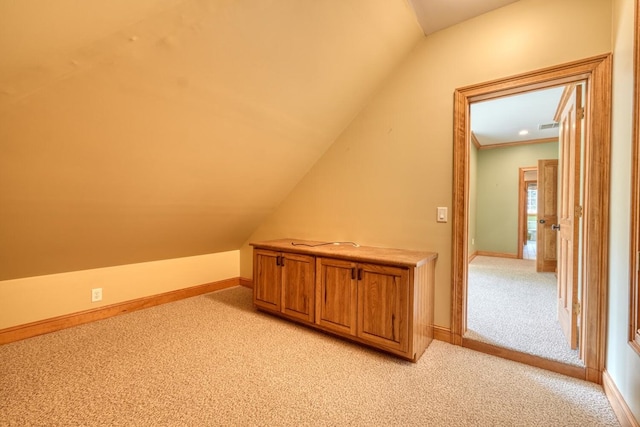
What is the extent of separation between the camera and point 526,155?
5.92 metres

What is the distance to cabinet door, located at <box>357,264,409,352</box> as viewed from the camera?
1912 millimetres

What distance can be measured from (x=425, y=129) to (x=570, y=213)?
4.21ft

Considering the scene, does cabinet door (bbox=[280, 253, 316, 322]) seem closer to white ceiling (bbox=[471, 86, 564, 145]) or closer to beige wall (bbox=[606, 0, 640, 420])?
beige wall (bbox=[606, 0, 640, 420])

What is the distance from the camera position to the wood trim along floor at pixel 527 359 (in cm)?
179

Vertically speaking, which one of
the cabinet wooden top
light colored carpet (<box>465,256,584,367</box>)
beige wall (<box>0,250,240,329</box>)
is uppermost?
the cabinet wooden top

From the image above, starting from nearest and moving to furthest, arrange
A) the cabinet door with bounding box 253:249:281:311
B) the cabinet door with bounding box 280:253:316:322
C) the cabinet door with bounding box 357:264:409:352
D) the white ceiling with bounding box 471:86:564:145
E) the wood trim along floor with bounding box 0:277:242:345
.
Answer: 1. the cabinet door with bounding box 357:264:409:352
2. the wood trim along floor with bounding box 0:277:242:345
3. the cabinet door with bounding box 280:253:316:322
4. the cabinet door with bounding box 253:249:281:311
5. the white ceiling with bounding box 471:86:564:145

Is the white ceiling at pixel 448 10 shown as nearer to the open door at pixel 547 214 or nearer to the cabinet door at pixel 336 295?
the cabinet door at pixel 336 295

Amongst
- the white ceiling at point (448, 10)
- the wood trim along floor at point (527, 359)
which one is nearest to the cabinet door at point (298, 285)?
the wood trim along floor at point (527, 359)

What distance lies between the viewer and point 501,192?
20.1 ft

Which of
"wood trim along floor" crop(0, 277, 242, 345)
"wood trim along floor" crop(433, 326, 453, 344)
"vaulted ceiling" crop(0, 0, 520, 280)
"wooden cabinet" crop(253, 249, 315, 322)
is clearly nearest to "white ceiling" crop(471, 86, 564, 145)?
"vaulted ceiling" crop(0, 0, 520, 280)

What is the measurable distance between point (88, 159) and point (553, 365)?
3.30 meters

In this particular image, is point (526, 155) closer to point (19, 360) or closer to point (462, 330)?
point (462, 330)

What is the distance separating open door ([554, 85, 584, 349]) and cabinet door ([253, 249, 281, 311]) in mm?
2329

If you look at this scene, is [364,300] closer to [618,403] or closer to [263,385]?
[263,385]
